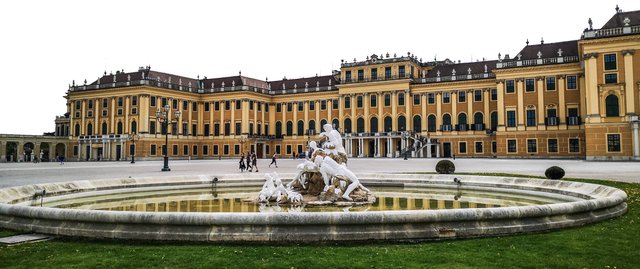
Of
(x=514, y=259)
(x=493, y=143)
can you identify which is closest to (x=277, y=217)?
(x=514, y=259)

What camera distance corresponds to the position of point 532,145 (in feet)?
180

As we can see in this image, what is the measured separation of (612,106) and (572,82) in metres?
9.46

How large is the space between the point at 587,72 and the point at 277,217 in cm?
4774

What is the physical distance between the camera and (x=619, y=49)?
44625mm

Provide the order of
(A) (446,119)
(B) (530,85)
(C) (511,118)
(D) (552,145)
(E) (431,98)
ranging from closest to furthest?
(D) (552,145), (B) (530,85), (C) (511,118), (A) (446,119), (E) (431,98)

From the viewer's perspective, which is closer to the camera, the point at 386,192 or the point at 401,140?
the point at 386,192

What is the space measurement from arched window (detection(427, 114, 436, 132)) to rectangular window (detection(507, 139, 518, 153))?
→ 463 inches

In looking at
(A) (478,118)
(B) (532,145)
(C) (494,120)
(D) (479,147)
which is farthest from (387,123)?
(B) (532,145)

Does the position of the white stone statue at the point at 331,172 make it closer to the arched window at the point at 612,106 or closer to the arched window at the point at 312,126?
the arched window at the point at 612,106

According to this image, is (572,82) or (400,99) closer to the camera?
(572,82)

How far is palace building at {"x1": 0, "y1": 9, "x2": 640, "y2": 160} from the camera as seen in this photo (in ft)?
147

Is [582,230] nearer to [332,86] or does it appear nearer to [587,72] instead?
[587,72]

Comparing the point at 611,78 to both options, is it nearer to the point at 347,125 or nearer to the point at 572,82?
the point at 572,82

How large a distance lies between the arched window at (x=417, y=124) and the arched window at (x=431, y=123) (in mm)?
1188
